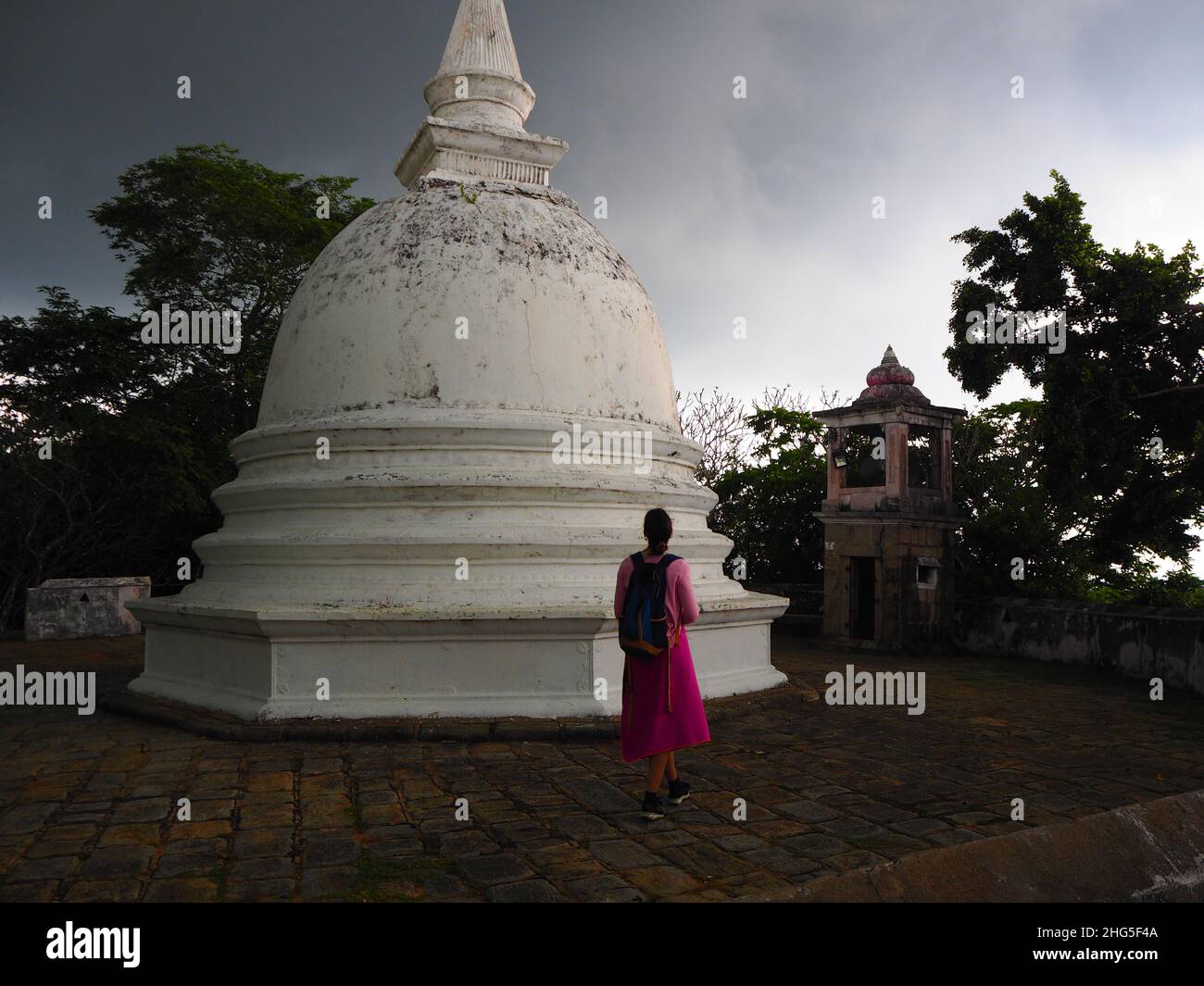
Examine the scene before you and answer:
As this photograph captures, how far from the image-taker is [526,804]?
4750 millimetres

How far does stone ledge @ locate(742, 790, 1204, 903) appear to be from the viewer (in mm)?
3666

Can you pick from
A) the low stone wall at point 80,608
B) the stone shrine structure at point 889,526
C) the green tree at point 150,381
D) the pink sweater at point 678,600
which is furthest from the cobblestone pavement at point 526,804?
the green tree at point 150,381

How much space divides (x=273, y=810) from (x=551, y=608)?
2581 millimetres

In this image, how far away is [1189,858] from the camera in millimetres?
4363

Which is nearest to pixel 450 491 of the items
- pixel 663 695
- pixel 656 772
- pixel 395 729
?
pixel 395 729

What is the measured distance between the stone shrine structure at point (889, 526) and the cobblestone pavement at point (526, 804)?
5629 millimetres

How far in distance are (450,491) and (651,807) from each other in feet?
11.8

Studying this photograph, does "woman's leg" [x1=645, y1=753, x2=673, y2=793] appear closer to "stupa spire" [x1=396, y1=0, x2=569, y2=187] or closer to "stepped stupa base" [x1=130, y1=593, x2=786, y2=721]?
"stepped stupa base" [x1=130, y1=593, x2=786, y2=721]

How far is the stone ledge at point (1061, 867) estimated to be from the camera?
12.0 feet

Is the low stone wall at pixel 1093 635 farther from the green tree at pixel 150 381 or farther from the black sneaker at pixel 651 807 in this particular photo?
the green tree at pixel 150 381

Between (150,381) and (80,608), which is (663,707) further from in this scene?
(150,381)

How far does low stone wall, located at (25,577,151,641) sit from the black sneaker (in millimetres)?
11412

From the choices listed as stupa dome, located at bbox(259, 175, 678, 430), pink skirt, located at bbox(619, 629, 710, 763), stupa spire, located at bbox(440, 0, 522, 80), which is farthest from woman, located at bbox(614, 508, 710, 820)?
stupa spire, located at bbox(440, 0, 522, 80)
